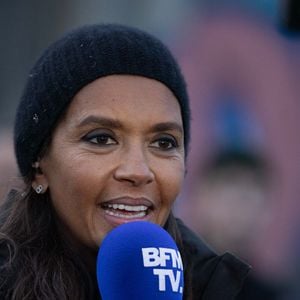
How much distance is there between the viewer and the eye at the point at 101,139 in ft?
11.6

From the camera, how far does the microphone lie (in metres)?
2.89

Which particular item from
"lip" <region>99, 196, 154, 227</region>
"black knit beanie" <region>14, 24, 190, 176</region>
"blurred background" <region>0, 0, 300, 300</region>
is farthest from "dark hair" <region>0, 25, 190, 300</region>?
"blurred background" <region>0, 0, 300, 300</region>

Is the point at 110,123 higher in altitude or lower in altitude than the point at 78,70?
lower

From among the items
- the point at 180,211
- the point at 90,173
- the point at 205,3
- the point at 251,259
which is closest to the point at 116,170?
the point at 90,173

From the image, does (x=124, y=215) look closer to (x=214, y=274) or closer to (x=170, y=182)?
(x=170, y=182)

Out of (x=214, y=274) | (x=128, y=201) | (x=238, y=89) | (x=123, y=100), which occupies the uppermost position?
(x=123, y=100)

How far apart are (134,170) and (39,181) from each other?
423 millimetres

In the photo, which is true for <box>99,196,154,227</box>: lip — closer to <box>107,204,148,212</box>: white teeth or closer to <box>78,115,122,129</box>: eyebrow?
<box>107,204,148,212</box>: white teeth

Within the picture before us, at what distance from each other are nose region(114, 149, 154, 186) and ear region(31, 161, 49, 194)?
13.5 inches

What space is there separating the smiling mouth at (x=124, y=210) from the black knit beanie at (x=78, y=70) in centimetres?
36

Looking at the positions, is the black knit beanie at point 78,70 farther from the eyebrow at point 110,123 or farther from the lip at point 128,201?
the lip at point 128,201

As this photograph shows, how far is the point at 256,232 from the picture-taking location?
6.28 meters

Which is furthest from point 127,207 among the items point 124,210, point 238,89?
point 238,89

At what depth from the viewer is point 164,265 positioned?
294 centimetres
